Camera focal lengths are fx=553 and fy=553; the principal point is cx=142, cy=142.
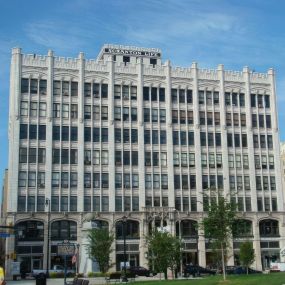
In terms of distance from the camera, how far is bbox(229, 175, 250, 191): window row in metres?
94.9

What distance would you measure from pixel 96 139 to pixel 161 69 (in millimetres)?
17322

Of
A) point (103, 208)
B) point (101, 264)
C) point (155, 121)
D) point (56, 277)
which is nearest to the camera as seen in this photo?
point (101, 264)

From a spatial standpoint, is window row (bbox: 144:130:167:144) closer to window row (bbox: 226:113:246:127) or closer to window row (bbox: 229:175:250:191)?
window row (bbox: 226:113:246:127)

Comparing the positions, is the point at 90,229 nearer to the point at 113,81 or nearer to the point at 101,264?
the point at 101,264

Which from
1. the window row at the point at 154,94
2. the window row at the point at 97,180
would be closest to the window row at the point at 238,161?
the window row at the point at 154,94

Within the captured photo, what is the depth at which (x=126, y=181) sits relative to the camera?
89688 mm

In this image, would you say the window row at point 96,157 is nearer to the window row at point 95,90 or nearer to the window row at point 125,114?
the window row at point 125,114

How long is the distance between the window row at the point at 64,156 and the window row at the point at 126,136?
25.0ft

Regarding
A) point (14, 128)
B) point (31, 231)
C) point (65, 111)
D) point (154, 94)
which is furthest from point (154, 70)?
point (31, 231)

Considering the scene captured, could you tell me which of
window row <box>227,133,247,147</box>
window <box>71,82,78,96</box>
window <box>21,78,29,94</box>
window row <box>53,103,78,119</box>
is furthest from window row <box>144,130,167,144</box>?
window <box>21,78,29,94</box>

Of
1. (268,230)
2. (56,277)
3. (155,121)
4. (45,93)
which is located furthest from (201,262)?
(45,93)

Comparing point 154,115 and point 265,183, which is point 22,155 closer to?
point 154,115

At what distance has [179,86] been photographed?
95938 mm

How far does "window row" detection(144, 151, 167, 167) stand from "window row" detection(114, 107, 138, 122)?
20.7 feet
